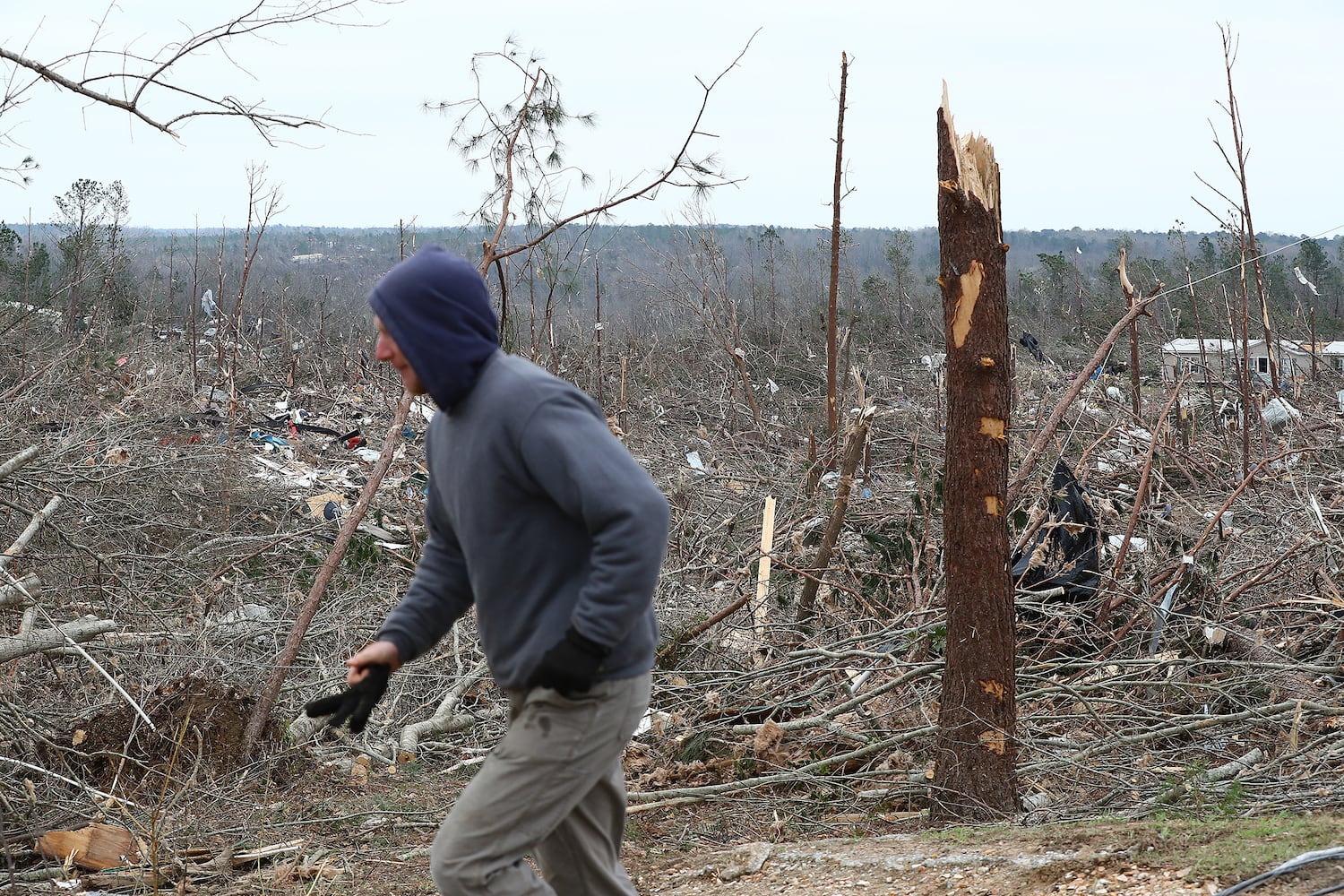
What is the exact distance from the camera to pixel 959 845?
137 inches

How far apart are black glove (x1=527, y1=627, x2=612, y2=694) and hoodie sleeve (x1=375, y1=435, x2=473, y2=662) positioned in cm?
48

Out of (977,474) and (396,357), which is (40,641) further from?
(977,474)

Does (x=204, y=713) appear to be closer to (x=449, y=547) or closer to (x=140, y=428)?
(x=449, y=547)

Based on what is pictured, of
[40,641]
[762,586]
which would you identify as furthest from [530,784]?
[762,586]

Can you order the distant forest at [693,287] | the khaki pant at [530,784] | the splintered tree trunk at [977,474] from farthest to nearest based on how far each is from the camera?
1. the distant forest at [693,287]
2. the splintered tree trunk at [977,474]
3. the khaki pant at [530,784]

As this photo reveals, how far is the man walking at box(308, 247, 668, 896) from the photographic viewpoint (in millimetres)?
1961

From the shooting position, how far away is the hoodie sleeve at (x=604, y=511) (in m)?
1.94

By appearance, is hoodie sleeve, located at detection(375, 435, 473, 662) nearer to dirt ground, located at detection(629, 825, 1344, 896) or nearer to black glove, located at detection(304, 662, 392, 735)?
black glove, located at detection(304, 662, 392, 735)

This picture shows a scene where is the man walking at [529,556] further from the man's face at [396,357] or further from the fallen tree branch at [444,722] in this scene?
the fallen tree branch at [444,722]

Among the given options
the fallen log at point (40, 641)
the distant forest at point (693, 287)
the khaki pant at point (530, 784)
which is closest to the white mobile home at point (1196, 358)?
the distant forest at point (693, 287)

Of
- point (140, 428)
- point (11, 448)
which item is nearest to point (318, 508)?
point (140, 428)

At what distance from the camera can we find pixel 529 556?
210 cm

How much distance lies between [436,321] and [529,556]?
1.58 feet

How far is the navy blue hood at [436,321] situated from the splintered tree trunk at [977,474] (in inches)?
84.5
